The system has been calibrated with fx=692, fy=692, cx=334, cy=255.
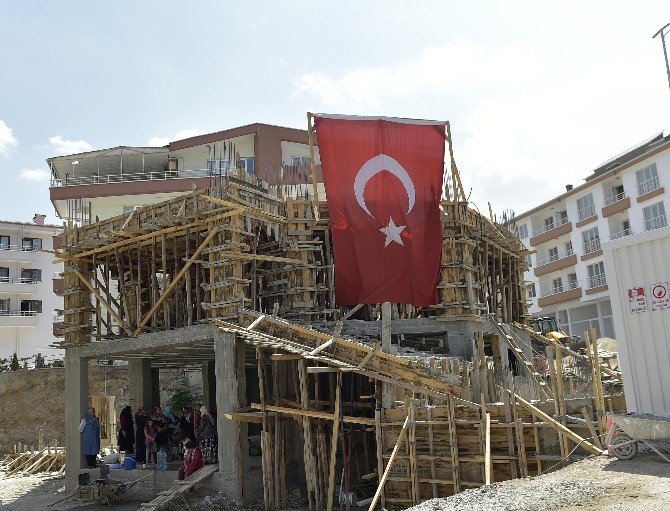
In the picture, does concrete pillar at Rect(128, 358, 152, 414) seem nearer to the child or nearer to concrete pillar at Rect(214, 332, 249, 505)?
the child

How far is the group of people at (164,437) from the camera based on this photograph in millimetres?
19188

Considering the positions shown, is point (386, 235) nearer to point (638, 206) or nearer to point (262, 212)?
point (262, 212)

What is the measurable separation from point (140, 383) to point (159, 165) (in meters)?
18.8

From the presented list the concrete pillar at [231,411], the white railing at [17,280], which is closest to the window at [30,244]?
the white railing at [17,280]

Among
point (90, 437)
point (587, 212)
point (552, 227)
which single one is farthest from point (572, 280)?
point (90, 437)

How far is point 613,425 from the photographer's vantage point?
1066 cm

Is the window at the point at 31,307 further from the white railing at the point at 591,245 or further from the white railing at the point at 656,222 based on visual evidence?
the white railing at the point at 656,222

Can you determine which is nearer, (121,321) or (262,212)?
(262,212)

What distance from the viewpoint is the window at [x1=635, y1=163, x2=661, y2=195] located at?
44.6 meters

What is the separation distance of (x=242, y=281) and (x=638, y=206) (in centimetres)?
3477

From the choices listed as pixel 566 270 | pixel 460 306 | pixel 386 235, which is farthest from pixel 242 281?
pixel 566 270

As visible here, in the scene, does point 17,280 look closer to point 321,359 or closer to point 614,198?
point 614,198

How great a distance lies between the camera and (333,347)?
17.5m

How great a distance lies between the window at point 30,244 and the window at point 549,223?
134ft
